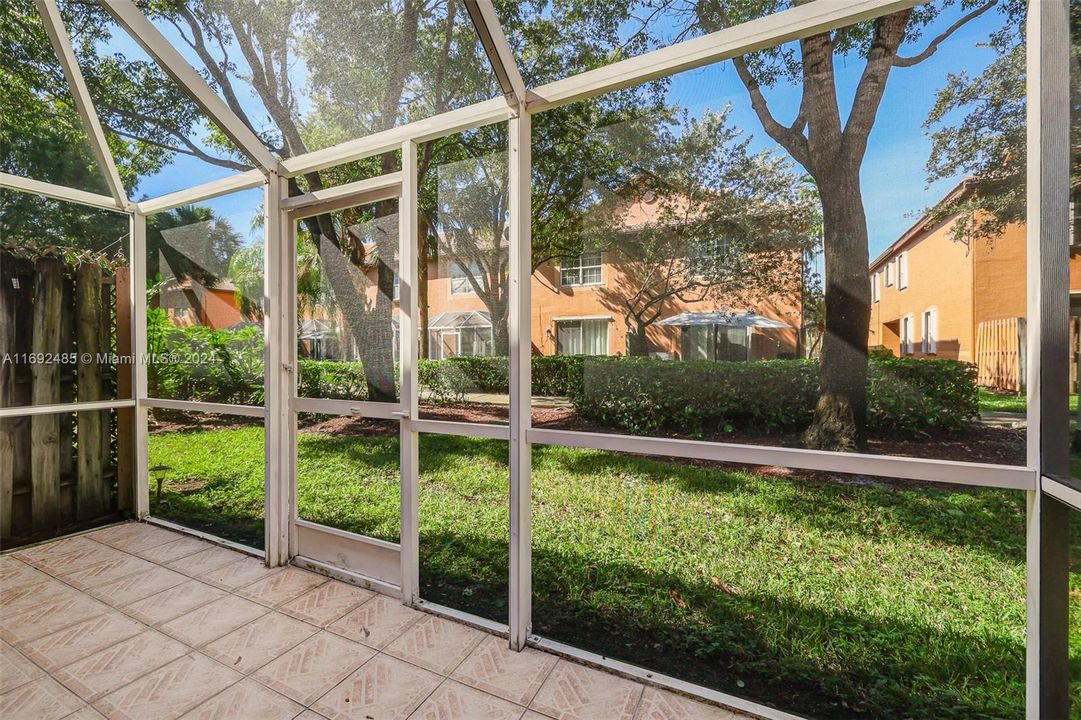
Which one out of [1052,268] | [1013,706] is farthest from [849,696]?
[1052,268]

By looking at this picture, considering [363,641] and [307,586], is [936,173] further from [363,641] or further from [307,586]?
[307,586]

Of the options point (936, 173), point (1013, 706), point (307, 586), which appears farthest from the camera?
point (307, 586)

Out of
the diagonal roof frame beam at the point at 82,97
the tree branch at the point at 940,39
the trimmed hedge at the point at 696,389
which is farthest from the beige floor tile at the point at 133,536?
the tree branch at the point at 940,39

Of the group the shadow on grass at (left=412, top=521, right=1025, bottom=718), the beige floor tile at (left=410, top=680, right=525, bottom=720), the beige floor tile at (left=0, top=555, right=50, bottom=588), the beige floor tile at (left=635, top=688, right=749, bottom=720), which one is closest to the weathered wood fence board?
the beige floor tile at (left=0, top=555, right=50, bottom=588)

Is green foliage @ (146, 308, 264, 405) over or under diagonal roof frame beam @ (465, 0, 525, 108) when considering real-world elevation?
under

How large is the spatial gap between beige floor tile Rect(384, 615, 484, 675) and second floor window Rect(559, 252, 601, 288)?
71.2 inches

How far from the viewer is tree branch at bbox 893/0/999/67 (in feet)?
5.19

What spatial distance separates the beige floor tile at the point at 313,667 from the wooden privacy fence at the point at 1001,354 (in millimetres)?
2752

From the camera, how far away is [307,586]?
9.01ft

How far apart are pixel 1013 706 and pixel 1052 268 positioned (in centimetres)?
173

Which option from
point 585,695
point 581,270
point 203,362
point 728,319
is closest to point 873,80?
point 728,319

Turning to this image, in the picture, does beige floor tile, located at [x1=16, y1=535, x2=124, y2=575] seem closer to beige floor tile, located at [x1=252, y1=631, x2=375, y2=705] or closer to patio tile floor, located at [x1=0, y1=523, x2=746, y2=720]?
patio tile floor, located at [x1=0, y1=523, x2=746, y2=720]

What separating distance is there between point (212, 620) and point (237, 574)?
21.8 inches

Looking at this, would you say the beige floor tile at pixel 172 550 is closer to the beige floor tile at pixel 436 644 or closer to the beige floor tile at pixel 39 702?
the beige floor tile at pixel 39 702
